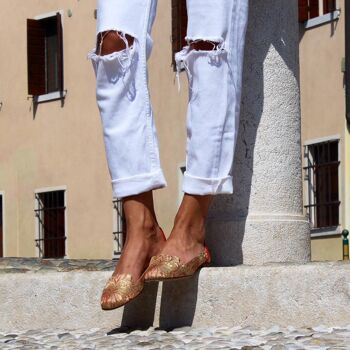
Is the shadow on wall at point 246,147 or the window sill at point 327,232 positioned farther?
the window sill at point 327,232

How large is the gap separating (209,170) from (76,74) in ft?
72.0

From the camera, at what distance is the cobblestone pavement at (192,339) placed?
4273 mm

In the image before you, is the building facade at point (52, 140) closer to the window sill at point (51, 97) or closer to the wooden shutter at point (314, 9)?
the window sill at point (51, 97)

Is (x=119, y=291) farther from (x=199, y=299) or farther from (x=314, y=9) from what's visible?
(x=314, y=9)

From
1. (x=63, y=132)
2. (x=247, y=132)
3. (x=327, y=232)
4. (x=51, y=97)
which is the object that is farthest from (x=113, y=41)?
(x=51, y=97)

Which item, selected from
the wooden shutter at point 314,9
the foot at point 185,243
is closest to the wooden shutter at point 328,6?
the wooden shutter at point 314,9

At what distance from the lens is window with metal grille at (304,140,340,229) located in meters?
21.0

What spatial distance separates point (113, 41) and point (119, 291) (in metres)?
0.71

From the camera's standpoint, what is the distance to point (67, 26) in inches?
1051

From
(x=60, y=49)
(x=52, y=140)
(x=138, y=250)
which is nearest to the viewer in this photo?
(x=138, y=250)

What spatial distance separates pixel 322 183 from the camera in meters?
21.3

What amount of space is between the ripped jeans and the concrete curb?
0.95 ft

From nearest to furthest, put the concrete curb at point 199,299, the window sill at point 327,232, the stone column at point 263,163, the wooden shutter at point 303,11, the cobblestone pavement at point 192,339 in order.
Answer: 1. the cobblestone pavement at point 192,339
2. the concrete curb at point 199,299
3. the stone column at point 263,163
4. the window sill at point 327,232
5. the wooden shutter at point 303,11

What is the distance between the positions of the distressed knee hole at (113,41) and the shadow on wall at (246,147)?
1.84 ft
